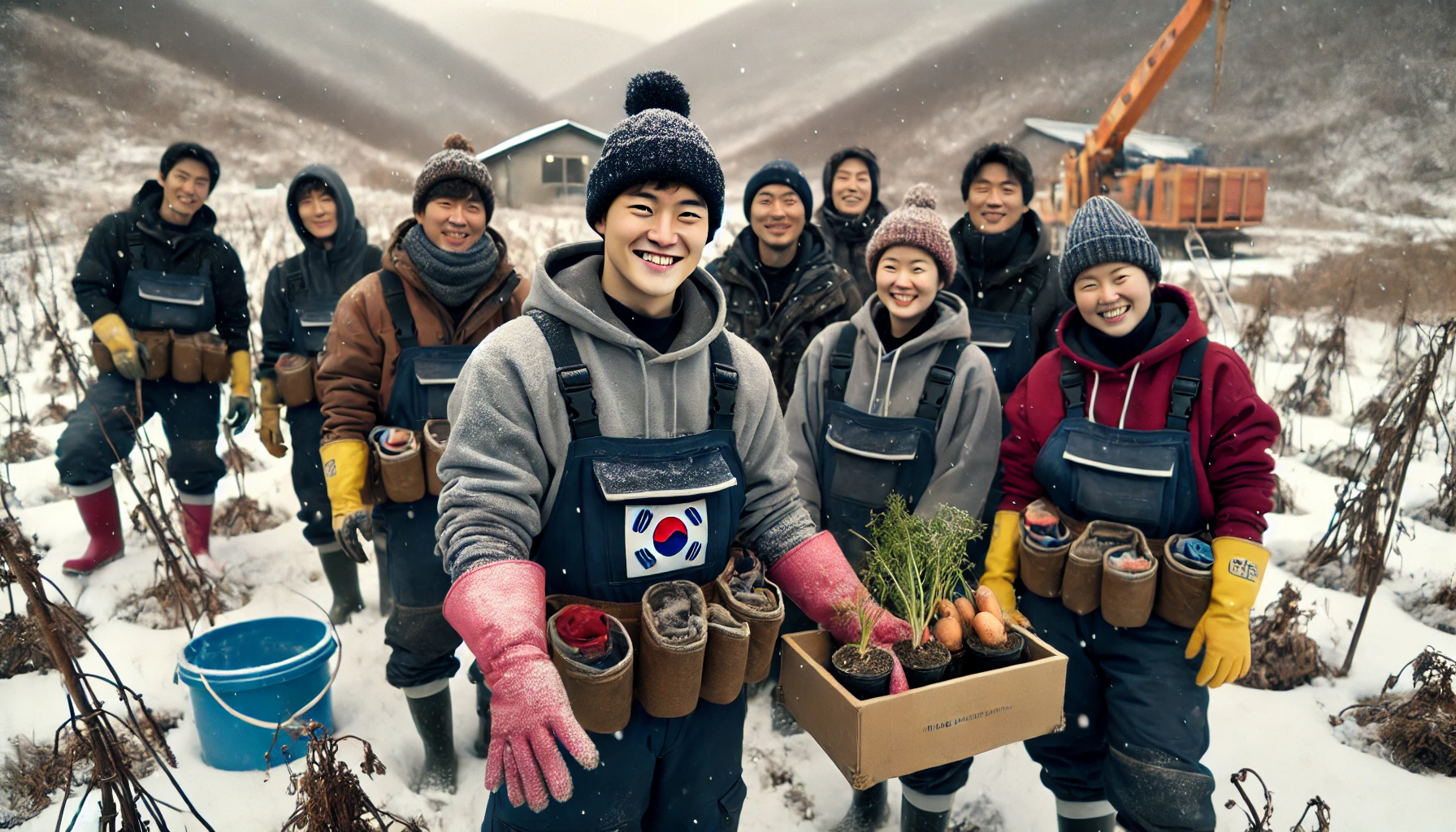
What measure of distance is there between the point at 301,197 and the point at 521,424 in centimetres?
301

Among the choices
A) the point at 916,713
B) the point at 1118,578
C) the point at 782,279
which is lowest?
the point at 916,713

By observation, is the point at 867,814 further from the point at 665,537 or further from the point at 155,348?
the point at 155,348

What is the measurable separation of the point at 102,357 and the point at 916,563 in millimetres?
3910

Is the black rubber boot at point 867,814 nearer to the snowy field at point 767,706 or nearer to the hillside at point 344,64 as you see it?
the snowy field at point 767,706

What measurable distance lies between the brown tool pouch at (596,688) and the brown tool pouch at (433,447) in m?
1.21

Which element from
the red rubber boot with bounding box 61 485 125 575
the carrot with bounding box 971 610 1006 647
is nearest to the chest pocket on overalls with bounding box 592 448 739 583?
the carrot with bounding box 971 610 1006 647

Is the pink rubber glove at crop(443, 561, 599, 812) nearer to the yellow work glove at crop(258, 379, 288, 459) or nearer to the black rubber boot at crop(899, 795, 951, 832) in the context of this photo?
the black rubber boot at crop(899, 795, 951, 832)

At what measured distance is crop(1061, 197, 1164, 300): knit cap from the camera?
6.13ft

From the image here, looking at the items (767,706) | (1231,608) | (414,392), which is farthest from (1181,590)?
(414,392)

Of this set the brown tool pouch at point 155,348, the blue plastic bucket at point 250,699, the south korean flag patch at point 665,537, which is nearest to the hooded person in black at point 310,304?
the brown tool pouch at point 155,348

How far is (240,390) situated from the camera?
3.84 metres

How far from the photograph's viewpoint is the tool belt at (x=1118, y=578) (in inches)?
68.5

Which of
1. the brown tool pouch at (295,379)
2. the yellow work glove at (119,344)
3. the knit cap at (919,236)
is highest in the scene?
the knit cap at (919,236)

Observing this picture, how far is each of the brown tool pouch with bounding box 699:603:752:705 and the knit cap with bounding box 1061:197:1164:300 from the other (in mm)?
1341
